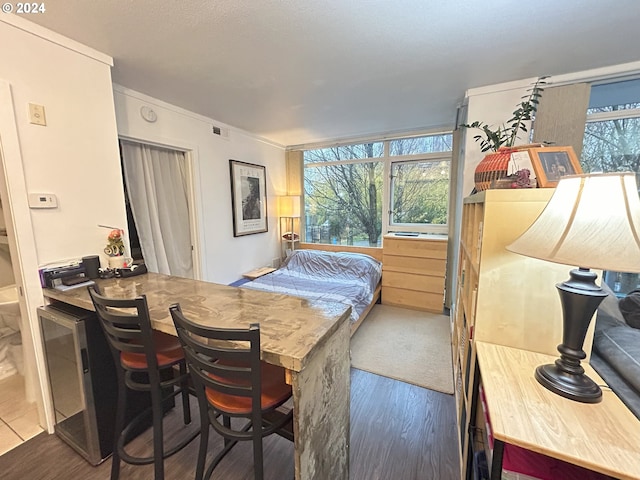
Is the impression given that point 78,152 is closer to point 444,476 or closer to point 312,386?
point 312,386

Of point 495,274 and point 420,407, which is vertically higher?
point 495,274

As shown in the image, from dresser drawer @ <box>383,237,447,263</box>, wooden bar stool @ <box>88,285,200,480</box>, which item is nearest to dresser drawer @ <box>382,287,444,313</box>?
dresser drawer @ <box>383,237,447,263</box>

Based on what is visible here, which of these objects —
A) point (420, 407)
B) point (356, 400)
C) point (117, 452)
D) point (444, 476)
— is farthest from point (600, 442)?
point (117, 452)

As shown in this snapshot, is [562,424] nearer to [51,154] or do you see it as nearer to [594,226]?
[594,226]

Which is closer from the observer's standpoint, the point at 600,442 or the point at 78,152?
the point at 600,442

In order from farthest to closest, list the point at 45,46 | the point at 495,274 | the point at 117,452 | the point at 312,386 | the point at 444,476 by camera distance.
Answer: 1. the point at 45,46
2. the point at 444,476
3. the point at 117,452
4. the point at 495,274
5. the point at 312,386

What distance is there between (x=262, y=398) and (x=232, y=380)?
0.16 meters

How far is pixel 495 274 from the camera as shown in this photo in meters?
1.11

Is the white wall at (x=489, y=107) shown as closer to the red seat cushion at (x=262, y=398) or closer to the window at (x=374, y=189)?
the window at (x=374, y=189)

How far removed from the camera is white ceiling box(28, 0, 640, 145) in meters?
1.42

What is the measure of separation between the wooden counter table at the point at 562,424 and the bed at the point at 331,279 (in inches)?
72.1

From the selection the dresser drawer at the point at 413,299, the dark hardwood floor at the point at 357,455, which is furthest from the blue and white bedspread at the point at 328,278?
the dark hardwood floor at the point at 357,455

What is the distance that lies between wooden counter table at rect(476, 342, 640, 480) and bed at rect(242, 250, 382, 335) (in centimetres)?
183

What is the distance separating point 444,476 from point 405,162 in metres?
3.48
